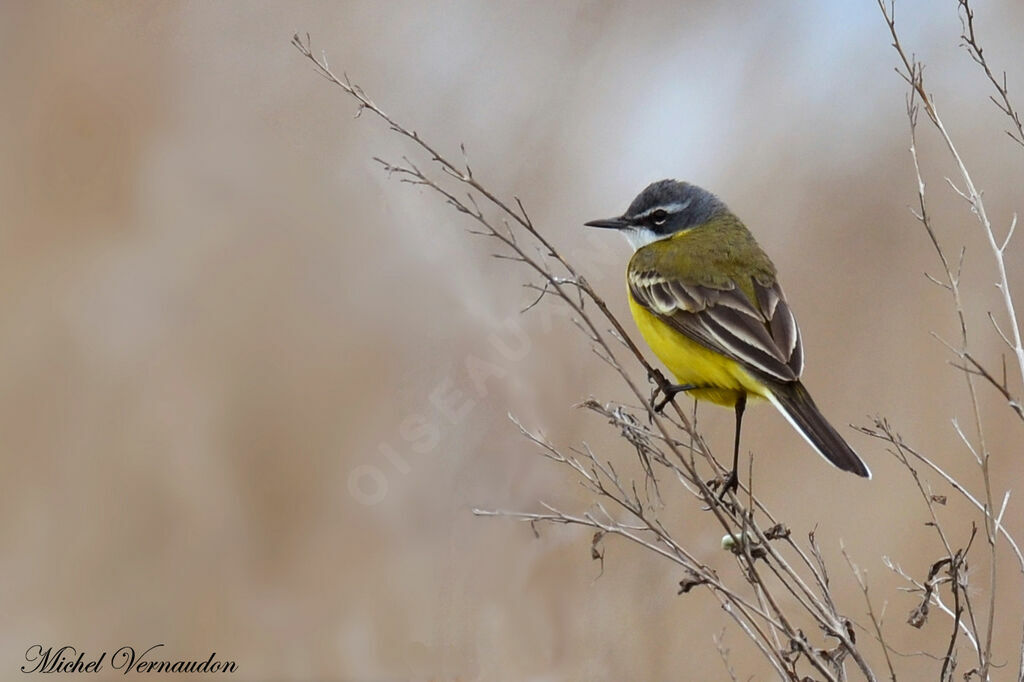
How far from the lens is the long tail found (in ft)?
11.2

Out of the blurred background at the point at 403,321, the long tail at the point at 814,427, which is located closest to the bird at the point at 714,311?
the long tail at the point at 814,427

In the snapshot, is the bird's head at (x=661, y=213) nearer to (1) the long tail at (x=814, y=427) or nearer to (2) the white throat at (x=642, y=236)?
(2) the white throat at (x=642, y=236)

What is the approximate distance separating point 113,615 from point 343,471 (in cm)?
129

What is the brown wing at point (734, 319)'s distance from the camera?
3893 millimetres

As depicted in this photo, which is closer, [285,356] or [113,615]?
[113,615]

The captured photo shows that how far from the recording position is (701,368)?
407cm

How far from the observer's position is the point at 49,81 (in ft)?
20.4

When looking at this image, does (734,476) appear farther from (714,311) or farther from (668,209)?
(668,209)

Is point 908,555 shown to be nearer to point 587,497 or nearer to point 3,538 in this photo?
point 587,497

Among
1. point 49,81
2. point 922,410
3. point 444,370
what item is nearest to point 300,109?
point 49,81
